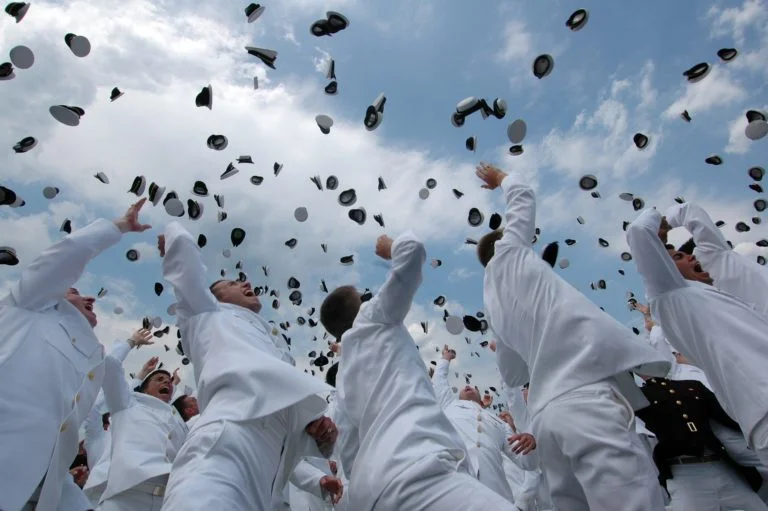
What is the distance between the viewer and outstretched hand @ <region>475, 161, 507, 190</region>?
16.8 ft

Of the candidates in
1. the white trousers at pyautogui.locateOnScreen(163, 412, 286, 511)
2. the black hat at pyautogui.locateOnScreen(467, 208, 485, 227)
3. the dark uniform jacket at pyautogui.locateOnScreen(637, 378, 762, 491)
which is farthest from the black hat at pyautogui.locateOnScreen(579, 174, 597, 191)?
the white trousers at pyautogui.locateOnScreen(163, 412, 286, 511)

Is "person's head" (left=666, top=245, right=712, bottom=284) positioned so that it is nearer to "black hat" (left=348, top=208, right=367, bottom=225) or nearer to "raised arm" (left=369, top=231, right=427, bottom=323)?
"raised arm" (left=369, top=231, right=427, bottom=323)

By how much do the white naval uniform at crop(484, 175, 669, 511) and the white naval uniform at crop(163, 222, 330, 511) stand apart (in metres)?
1.67

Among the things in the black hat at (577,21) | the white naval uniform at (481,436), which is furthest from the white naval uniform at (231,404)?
the black hat at (577,21)

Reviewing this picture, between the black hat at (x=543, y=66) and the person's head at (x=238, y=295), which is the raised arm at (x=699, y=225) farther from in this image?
the person's head at (x=238, y=295)

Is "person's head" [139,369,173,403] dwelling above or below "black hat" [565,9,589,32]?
below

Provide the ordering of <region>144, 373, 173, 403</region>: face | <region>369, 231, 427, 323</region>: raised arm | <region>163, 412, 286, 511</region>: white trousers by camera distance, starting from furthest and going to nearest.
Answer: <region>144, 373, 173, 403</region>: face → <region>369, 231, 427, 323</region>: raised arm → <region>163, 412, 286, 511</region>: white trousers

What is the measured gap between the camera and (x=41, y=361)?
406 cm

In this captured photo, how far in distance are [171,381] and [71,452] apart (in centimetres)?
320

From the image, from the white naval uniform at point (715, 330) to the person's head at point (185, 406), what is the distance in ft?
23.8

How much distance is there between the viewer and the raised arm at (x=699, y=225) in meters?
5.47

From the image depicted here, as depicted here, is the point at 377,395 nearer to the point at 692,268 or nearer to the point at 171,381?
the point at 692,268

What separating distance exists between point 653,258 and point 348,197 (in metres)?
6.47

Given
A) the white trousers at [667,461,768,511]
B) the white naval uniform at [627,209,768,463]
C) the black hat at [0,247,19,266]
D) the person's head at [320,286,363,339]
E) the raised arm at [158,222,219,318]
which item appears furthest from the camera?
the black hat at [0,247,19,266]
